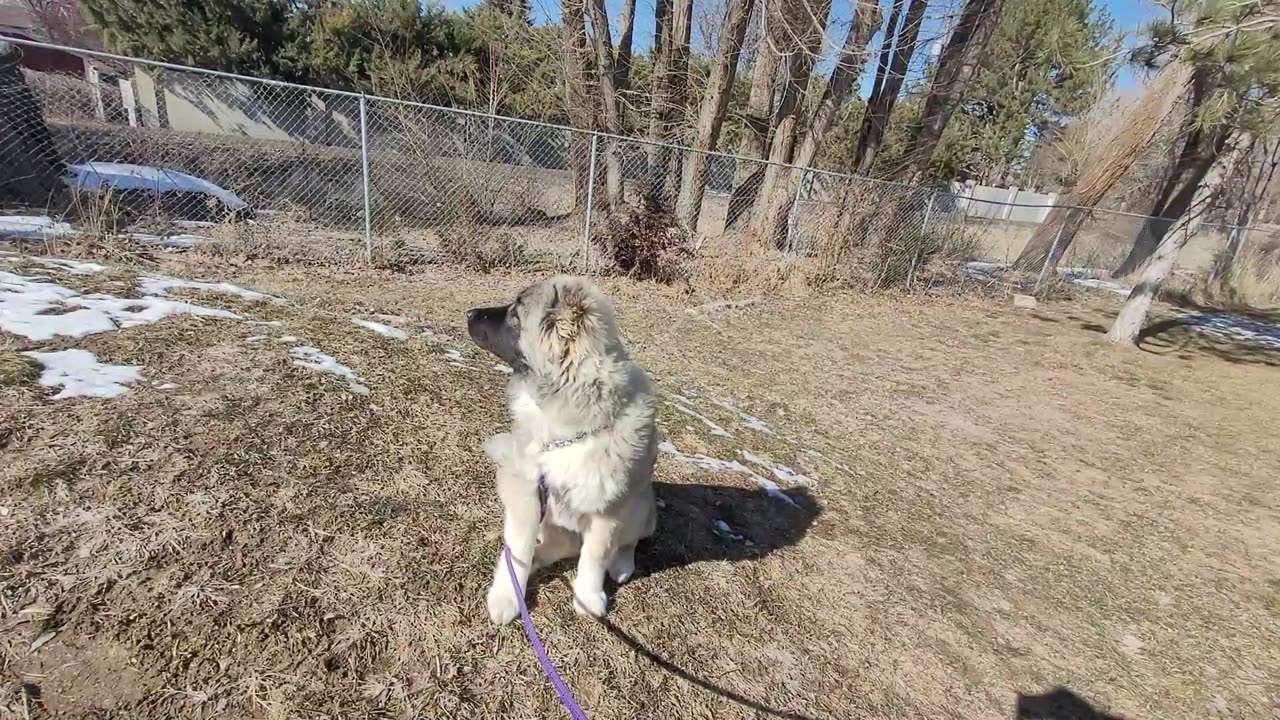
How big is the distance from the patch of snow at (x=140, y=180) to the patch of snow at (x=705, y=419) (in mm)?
6512

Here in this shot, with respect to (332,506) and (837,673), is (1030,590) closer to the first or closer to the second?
(837,673)

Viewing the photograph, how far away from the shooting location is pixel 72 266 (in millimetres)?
5012

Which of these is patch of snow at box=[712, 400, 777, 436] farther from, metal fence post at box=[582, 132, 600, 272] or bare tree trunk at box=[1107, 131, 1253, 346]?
bare tree trunk at box=[1107, 131, 1253, 346]

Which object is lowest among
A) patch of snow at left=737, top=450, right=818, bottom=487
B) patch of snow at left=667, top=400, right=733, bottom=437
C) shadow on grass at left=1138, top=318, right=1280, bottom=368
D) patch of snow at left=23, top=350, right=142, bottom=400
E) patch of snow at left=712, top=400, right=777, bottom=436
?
patch of snow at left=737, top=450, right=818, bottom=487

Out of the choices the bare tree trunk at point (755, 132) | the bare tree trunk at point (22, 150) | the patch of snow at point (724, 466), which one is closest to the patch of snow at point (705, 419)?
the patch of snow at point (724, 466)

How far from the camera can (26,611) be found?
1.75 meters

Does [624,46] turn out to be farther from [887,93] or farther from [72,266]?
[72,266]

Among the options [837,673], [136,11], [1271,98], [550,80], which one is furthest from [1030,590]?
[136,11]

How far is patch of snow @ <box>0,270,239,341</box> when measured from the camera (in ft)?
11.3

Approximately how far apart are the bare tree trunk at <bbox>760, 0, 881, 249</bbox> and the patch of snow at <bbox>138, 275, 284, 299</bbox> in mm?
8280

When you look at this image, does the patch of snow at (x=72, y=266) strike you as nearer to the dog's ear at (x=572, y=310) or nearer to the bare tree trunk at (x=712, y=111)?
the dog's ear at (x=572, y=310)

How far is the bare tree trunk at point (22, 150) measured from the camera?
668 cm

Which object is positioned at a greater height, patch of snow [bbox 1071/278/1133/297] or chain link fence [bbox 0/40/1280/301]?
chain link fence [bbox 0/40/1280/301]

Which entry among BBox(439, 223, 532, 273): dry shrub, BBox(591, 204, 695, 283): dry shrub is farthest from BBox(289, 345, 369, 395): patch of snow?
BBox(591, 204, 695, 283): dry shrub
